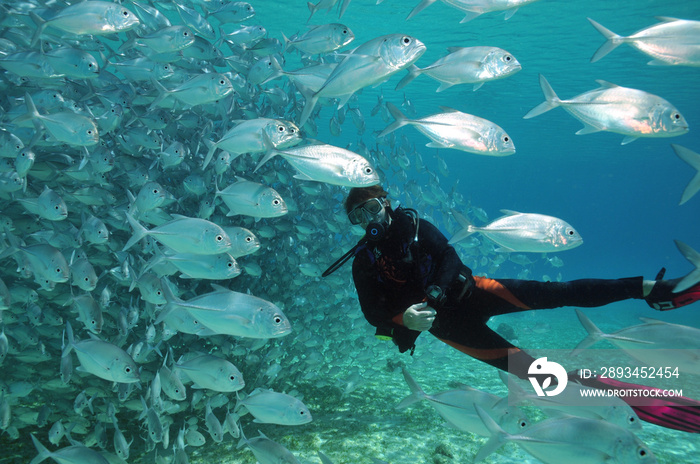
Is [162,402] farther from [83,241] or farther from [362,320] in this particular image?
[362,320]

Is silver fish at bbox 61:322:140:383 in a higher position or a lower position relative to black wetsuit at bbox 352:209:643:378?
lower

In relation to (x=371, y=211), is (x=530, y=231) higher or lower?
higher

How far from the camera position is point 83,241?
4.94m

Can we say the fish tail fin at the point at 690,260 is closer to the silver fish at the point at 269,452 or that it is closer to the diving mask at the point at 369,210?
the diving mask at the point at 369,210

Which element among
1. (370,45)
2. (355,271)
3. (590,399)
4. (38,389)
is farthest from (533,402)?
(38,389)

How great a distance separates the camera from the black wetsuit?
13.1 feet

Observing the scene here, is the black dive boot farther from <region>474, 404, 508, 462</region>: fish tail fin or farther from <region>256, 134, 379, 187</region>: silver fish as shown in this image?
<region>256, 134, 379, 187</region>: silver fish

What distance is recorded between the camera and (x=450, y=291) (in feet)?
14.0

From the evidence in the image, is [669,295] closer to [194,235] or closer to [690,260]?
[690,260]

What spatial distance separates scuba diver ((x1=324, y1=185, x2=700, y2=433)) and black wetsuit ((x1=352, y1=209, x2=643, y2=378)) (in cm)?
1

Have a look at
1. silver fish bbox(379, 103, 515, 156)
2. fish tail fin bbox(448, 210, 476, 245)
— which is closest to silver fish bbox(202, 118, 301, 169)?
silver fish bbox(379, 103, 515, 156)

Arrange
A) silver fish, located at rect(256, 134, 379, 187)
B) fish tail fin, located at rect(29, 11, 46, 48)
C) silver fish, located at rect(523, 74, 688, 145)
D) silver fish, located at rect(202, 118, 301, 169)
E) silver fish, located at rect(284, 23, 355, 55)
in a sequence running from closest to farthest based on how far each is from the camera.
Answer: silver fish, located at rect(523, 74, 688, 145) → silver fish, located at rect(256, 134, 379, 187) → silver fish, located at rect(202, 118, 301, 169) → fish tail fin, located at rect(29, 11, 46, 48) → silver fish, located at rect(284, 23, 355, 55)

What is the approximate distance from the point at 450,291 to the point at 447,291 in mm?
53

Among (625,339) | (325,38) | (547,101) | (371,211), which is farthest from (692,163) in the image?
(325,38)
